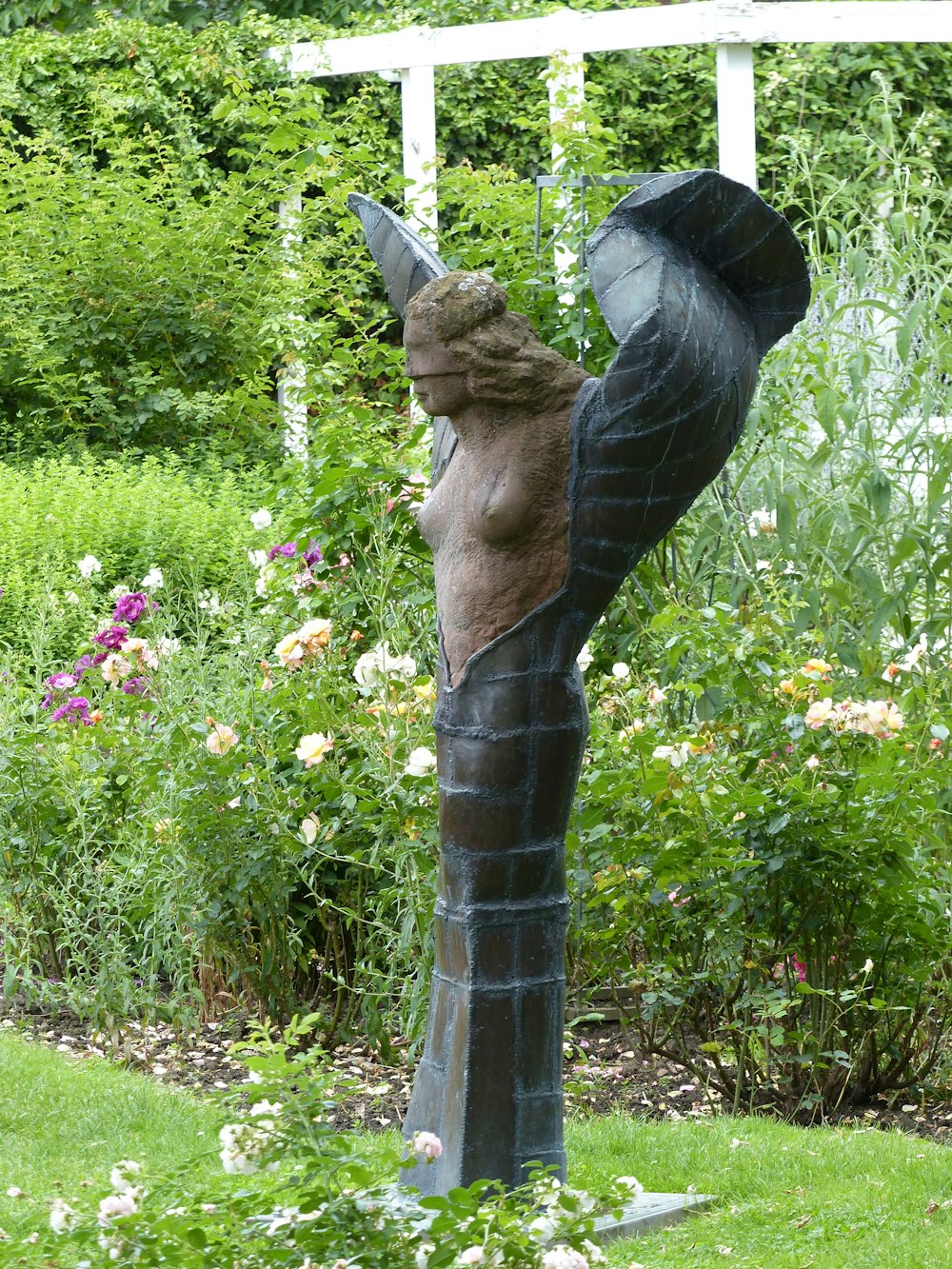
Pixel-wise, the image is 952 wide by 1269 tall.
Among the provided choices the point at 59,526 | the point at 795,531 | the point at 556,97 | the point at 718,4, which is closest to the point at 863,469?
the point at 795,531

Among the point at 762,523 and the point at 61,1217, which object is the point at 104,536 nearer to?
the point at 762,523

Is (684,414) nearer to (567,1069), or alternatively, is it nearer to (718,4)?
(567,1069)

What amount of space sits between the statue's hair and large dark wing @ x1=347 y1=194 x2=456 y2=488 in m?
0.32

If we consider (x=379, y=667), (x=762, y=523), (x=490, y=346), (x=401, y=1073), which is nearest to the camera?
(x=490, y=346)

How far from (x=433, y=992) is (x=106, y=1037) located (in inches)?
82.4

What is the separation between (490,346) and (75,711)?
317cm

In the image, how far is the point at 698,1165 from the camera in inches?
152

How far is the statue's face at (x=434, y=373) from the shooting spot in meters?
3.02

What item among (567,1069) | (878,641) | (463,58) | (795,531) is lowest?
(567,1069)

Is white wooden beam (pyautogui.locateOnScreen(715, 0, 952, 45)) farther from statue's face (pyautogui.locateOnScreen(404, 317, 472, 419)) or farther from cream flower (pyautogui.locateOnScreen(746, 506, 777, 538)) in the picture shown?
statue's face (pyautogui.locateOnScreen(404, 317, 472, 419))

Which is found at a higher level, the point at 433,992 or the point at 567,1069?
the point at 433,992

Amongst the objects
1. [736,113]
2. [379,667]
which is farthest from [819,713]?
[736,113]

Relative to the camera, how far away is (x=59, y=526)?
851cm

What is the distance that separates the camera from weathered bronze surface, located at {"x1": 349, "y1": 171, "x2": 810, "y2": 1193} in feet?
9.66
